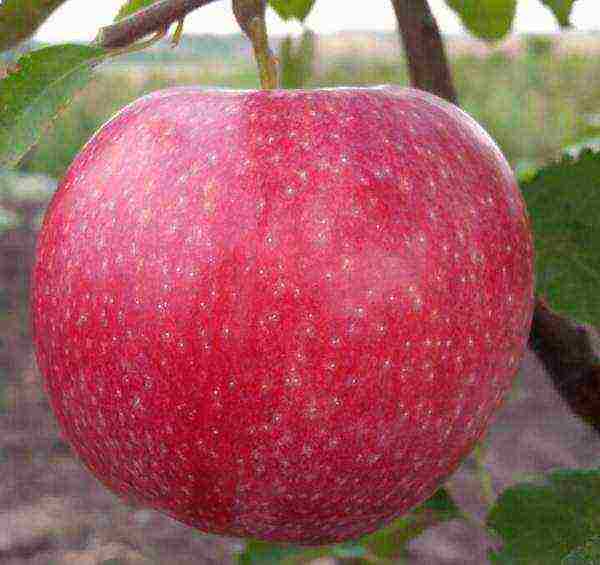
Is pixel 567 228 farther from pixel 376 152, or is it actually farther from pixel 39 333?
pixel 39 333

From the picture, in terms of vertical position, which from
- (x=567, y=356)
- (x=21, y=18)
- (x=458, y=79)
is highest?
(x=21, y=18)

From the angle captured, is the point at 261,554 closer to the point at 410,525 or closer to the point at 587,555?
the point at 410,525

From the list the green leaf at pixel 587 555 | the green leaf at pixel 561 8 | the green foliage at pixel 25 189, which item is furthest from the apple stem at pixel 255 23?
the green foliage at pixel 25 189

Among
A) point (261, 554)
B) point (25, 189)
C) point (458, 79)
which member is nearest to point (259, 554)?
point (261, 554)

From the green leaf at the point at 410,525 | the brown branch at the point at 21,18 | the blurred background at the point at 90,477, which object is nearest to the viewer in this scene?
the brown branch at the point at 21,18

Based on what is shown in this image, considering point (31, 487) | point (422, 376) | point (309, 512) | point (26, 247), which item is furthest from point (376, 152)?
point (26, 247)

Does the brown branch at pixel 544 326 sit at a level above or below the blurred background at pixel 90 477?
above

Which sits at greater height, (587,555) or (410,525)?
(587,555)

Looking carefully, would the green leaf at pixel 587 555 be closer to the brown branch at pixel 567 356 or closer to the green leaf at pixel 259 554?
the brown branch at pixel 567 356
